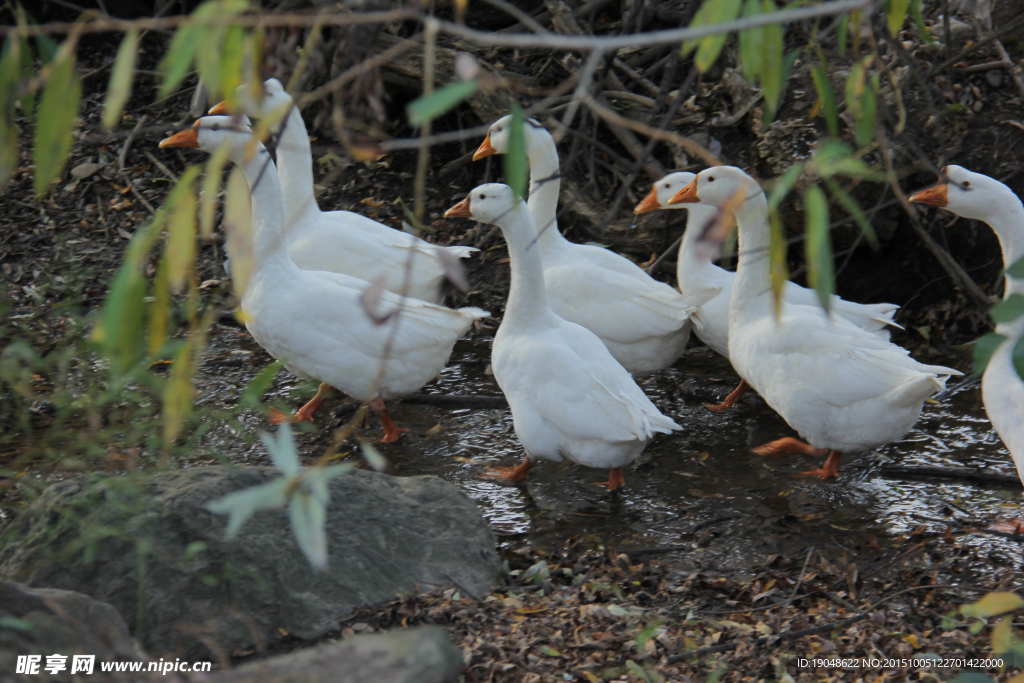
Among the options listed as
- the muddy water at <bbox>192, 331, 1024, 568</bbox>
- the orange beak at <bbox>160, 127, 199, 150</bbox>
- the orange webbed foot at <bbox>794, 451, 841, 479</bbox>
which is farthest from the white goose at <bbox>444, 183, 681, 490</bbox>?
the orange beak at <bbox>160, 127, 199, 150</bbox>

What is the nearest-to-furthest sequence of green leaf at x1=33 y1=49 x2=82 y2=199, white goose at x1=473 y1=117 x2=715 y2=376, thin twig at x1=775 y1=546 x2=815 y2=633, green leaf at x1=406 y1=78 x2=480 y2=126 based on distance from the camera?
green leaf at x1=406 y1=78 x2=480 y2=126 < green leaf at x1=33 y1=49 x2=82 y2=199 < thin twig at x1=775 y1=546 x2=815 y2=633 < white goose at x1=473 y1=117 x2=715 y2=376

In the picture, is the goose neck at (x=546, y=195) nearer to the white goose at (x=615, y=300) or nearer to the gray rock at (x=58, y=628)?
the white goose at (x=615, y=300)

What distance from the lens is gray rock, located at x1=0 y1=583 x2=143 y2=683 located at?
2.01 meters

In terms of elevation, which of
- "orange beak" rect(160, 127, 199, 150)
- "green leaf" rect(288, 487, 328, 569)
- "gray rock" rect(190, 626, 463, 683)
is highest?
"green leaf" rect(288, 487, 328, 569)

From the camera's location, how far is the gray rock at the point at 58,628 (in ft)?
6.60

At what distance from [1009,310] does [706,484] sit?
2.55 meters

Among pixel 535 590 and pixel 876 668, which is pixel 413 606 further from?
pixel 876 668

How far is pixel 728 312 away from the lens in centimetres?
472

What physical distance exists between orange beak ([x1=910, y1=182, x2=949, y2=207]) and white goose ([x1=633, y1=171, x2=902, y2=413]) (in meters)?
0.84

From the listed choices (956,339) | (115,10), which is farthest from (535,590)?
(115,10)

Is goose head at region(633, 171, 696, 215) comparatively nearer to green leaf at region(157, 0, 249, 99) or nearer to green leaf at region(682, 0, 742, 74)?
green leaf at region(682, 0, 742, 74)

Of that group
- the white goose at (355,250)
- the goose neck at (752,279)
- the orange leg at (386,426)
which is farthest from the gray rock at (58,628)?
the goose neck at (752,279)

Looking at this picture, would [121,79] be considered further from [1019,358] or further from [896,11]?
[896,11]

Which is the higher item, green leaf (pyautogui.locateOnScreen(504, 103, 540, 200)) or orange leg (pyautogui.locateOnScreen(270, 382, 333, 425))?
green leaf (pyautogui.locateOnScreen(504, 103, 540, 200))
